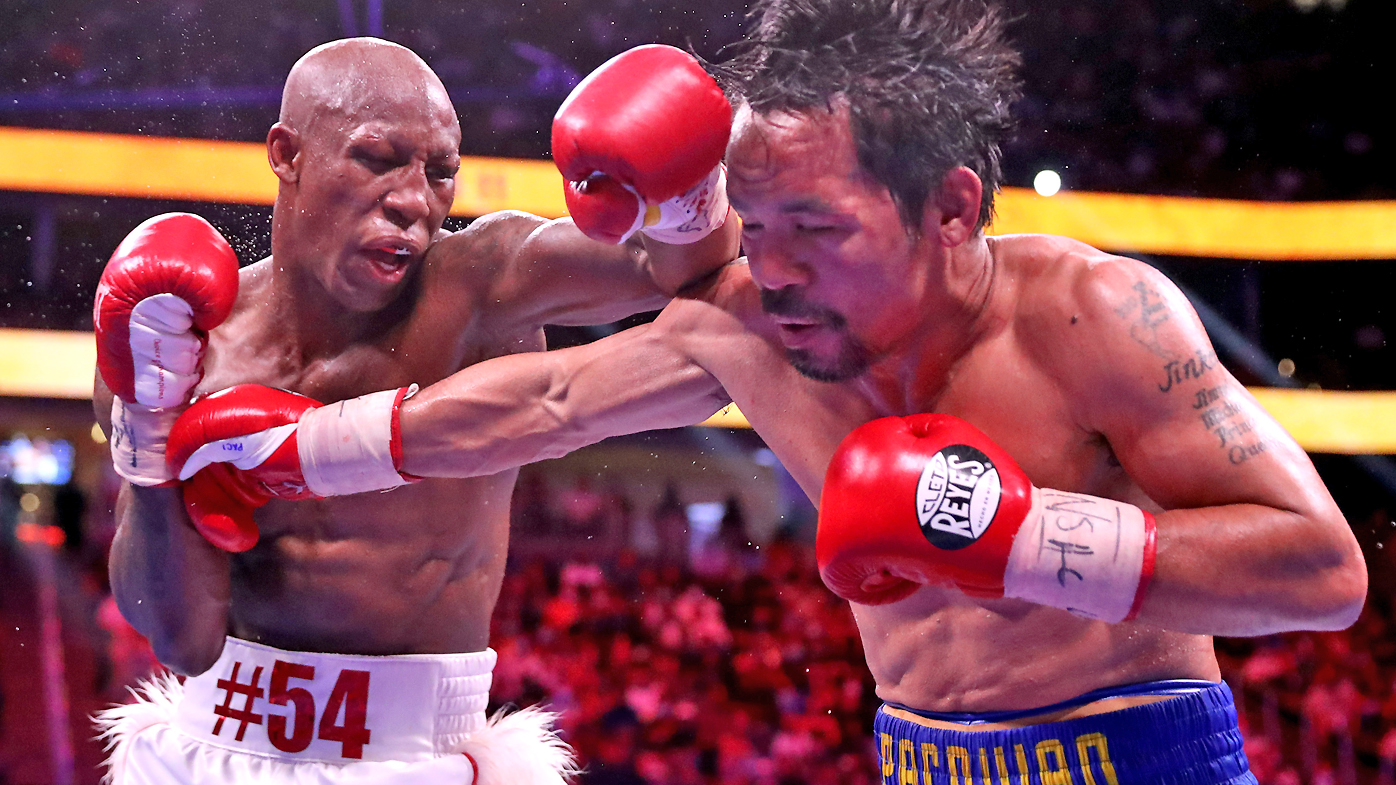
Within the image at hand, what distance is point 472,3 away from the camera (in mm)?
5707

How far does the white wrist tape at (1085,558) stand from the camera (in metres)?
1.21

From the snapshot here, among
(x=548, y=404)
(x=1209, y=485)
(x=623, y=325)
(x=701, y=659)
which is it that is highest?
(x=1209, y=485)

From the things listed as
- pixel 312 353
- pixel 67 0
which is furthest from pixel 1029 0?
pixel 312 353

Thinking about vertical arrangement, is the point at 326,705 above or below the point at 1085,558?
below

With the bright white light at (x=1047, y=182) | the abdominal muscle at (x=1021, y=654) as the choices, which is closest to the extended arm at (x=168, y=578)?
the abdominal muscle at (x=1021, y=654)

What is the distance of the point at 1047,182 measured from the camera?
5695mm

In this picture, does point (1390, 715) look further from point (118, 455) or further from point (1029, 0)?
point (118, 455)

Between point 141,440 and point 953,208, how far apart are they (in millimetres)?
1265

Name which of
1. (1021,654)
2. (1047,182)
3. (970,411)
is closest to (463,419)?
(970,411)

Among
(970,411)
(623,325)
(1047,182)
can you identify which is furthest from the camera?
(623,325)

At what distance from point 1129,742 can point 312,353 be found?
1.41 m

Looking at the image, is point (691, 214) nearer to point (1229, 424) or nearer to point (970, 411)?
point (970, 411)

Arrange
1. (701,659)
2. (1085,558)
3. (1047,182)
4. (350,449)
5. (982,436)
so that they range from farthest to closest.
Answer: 1. (701,659)
2. (1047,182)
3. (350,449)
4. (982,436)
5. (1085,558)

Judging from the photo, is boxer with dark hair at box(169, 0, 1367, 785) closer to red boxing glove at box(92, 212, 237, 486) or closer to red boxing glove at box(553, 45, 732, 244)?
red boxing glove at box(553, 45, 732, 244)
